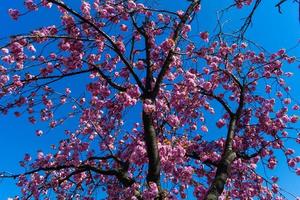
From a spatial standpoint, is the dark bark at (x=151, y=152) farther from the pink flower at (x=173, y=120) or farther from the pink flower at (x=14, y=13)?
the pink flower at (x=14, y=13)

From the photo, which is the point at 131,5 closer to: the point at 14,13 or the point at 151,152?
the point at 14,13

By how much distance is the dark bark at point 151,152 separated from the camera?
339 inches

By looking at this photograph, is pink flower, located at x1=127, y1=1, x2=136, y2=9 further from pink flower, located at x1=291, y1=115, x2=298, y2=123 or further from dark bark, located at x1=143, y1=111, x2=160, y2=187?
pink flower, located at x1=291, y1=115, x2=298, y2=123

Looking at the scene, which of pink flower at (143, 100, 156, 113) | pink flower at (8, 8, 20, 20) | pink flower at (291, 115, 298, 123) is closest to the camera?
pink flower at (143, 100, 156, 113)

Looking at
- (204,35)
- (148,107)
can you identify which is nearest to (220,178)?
(148,107)

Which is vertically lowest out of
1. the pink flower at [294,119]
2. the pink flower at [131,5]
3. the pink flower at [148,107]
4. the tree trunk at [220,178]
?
the tree trunk at [220,178]

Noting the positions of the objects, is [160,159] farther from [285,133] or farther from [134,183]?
[285,133]

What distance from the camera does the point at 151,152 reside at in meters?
8.85

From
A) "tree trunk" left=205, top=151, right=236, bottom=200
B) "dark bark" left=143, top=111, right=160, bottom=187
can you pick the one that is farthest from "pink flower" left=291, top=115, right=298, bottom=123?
"dark bark" left=143, top=111, right=160, bottom=187

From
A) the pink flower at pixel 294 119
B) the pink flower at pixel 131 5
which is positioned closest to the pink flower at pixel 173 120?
the pink flower at pixel 131 5

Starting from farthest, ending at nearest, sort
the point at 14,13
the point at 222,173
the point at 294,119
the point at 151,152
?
the point at 294,119 → the point at 14,13 → the point at 222,173 → the point at 151,152

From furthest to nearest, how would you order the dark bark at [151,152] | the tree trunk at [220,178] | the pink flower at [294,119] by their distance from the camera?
the pink flower at [294,119] → the dark bark at [151,152] → the tree trunk at [220,178]

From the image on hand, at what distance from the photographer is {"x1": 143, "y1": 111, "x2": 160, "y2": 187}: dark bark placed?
862 cm

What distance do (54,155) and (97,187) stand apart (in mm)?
1650
